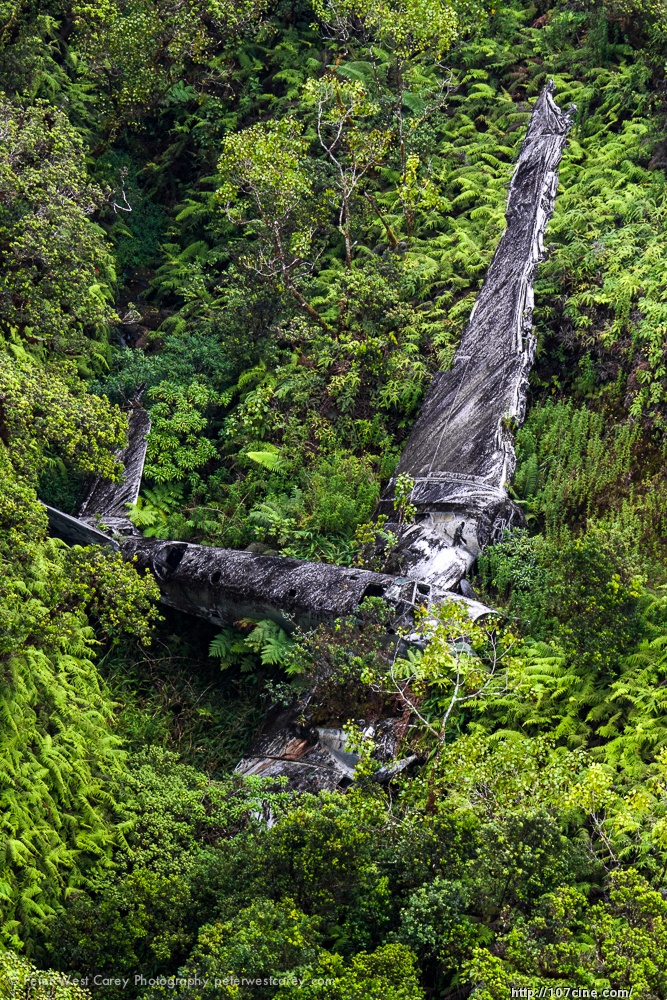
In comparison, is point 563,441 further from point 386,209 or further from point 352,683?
point 386,209

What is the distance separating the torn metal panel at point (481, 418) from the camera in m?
12.8

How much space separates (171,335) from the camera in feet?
57.8

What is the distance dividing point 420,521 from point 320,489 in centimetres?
164

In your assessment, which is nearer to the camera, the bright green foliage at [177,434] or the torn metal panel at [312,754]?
the torn metal panel at [312,754]

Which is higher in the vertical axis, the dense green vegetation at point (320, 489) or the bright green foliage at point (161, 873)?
the dense green vegetation at point (320, 489)

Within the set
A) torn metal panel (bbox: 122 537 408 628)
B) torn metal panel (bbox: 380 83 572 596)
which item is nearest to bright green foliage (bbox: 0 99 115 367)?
torn metal panel (bbox: 122 537 408 628)

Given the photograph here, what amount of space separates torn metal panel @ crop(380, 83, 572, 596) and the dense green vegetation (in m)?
0.35

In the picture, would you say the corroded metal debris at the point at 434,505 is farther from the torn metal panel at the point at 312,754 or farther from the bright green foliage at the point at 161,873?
the bright green foliage at the point at 161,873

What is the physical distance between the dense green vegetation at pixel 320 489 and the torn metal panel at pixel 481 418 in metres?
0.35

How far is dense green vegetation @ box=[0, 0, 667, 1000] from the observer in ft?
28.1

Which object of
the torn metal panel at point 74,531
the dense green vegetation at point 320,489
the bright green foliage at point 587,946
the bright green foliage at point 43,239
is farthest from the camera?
the bright green foliage at point 43,239

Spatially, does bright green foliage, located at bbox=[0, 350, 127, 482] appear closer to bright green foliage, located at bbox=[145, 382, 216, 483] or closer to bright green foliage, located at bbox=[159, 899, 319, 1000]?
bright green foliage, located at bbox=[145, 382, 216, 483]

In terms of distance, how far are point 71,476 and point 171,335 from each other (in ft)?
11.7

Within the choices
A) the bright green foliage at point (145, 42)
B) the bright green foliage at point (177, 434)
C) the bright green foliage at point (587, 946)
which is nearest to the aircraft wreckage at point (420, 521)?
the bright green foliage at point (177, 434)
